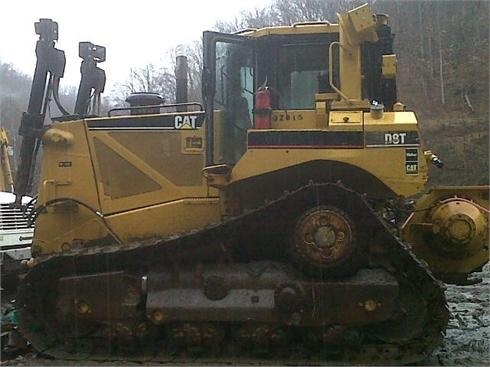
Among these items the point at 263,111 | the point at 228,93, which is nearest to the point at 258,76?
the point at 228,93

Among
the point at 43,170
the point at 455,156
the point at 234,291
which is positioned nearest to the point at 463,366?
the point at 234,291

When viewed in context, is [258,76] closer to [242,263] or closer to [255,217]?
[255,217]

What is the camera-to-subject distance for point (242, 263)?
688 centimetres

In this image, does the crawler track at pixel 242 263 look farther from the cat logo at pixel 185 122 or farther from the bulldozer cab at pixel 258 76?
the cat logo at pixel 185 122

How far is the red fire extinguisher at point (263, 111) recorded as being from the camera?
7.08 metres

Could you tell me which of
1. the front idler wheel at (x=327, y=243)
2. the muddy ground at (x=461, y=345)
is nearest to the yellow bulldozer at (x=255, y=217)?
the front idler wheel at (x=327, y=243)

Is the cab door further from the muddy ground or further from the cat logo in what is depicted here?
the muddy ground

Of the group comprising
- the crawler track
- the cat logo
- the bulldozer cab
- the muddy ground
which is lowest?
the muddy ground

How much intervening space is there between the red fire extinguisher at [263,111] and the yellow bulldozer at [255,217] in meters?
0.01

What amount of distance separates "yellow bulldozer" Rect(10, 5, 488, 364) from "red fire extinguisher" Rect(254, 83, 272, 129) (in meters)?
0.01

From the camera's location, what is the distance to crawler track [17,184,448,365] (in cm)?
656

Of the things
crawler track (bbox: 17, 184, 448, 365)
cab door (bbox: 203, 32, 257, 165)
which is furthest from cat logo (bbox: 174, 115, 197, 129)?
crawler track (bbox: 17, 184, 448, 365)

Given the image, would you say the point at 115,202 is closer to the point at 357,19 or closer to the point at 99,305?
the point at 99,305

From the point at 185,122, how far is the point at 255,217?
57.4 inches
